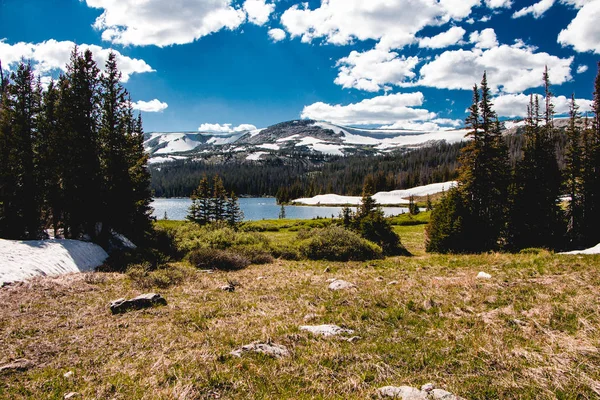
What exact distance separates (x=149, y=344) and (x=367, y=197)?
100.0 ft

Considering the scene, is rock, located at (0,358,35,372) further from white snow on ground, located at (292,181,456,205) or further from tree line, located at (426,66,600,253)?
white snow on ground, located at (292,181,456,205)

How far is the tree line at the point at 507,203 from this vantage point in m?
27.5

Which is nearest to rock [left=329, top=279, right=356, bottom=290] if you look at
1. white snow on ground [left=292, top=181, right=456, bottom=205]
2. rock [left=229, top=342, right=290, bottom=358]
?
rock [left=229, top=342, right=290, bottom=358]

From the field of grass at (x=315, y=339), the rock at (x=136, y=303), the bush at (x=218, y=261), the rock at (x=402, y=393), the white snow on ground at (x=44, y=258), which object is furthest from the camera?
the bush at (x=218, y=261)

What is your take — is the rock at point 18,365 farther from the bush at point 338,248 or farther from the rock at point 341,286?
the bush at point 338,248

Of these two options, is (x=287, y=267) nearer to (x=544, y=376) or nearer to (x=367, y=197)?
(x=544, y=376)

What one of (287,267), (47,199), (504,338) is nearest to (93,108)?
(47,199)

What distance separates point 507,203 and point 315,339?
30258 mm

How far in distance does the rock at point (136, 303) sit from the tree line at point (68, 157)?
14.8 metres

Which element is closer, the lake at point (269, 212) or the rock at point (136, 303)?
the rock at point (136, 303)

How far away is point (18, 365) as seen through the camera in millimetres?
5922

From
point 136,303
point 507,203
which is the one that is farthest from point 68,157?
point 507,203

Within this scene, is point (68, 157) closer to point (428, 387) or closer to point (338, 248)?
point (338, 248)

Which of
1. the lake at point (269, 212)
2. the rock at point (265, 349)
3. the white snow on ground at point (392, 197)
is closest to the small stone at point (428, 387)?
the rock at point (265, 349)
